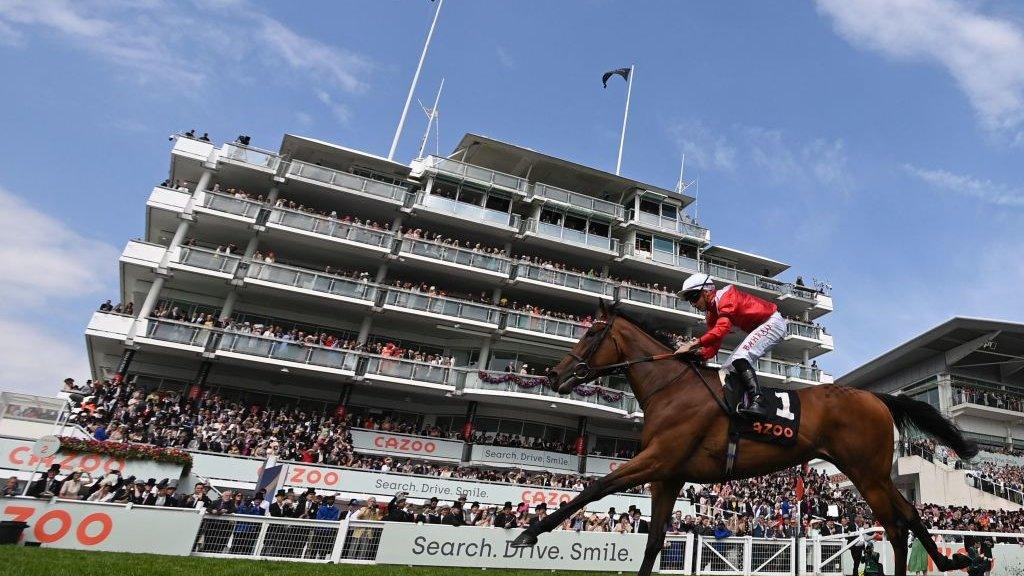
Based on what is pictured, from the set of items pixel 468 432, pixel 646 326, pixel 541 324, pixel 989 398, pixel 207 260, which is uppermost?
pixel 989 398

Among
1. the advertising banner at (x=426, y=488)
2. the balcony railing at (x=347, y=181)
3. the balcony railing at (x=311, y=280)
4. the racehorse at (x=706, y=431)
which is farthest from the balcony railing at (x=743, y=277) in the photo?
the racehorse at (x=706, y=431)

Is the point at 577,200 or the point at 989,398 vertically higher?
the point at 577,200

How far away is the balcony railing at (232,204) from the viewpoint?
105 ft

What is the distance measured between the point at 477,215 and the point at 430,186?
140 inches

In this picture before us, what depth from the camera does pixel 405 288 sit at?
34.1 meters

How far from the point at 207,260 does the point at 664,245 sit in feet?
95.3

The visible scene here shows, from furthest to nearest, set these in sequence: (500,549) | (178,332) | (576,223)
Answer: (576,223) < (178,332) < (500,549)

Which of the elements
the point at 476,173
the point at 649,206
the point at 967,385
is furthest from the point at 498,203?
the point at 967,385

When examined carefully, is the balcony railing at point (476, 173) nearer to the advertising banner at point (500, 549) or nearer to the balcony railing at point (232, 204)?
the balcony railing at point (232, 204)

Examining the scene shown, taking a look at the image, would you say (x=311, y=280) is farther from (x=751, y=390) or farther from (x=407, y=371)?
(x=751, y=390)

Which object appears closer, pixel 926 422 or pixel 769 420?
pixel 769 420

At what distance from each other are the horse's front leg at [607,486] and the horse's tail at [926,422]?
143 inches

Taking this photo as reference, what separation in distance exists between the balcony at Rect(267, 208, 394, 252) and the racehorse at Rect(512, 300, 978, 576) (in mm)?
27504

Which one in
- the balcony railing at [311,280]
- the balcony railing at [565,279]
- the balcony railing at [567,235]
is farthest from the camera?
the balcony railing at [567,235]
